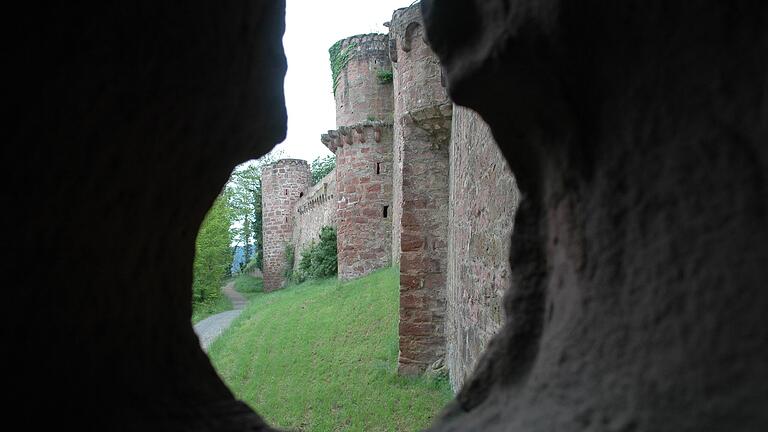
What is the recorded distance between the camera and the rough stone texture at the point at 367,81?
19.5 metres

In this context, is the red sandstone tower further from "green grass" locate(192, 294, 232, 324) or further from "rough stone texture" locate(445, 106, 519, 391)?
"rough stone texture" locate(445, 106, 519, 391)

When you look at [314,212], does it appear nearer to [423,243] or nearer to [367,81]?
[367,81]

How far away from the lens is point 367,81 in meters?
19.8

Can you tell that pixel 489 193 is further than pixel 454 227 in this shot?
No

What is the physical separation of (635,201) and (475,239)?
4.18 m

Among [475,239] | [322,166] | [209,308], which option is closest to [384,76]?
[209,308]

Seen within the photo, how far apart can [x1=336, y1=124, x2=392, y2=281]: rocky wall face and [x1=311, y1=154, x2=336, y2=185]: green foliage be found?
23.8m

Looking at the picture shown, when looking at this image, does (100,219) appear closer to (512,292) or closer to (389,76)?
(512,292)

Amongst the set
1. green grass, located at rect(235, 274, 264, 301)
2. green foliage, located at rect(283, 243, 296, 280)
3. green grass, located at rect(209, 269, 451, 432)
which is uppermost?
green foliage, located at rect(283, 243, 296, 280)

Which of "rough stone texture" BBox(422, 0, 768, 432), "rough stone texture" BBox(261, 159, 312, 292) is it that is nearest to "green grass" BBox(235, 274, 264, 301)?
"rough stone texture" BBox(261, 159, 312, 292)

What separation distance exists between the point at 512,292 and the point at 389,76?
727 inches

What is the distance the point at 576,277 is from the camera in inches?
53.7

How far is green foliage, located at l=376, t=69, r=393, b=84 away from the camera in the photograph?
63.7 ft

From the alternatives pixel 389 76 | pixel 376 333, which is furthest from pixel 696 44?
pixel 389 76
